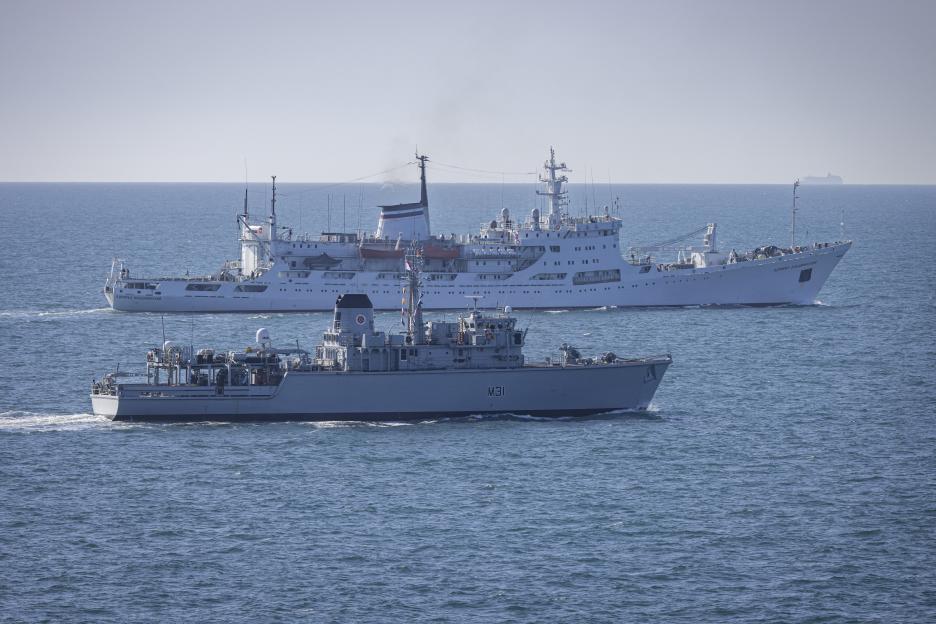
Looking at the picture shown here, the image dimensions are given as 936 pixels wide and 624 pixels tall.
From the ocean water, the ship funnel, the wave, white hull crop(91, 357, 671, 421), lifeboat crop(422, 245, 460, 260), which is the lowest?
the ocean water

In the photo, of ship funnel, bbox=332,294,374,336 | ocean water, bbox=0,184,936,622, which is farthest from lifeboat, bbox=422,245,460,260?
ship funnel, bbox=332,294,374,336

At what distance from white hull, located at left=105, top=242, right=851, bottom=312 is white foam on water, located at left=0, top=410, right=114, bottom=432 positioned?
39004mm

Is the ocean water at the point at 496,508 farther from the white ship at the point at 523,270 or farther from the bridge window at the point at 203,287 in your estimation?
the white ship at the point at 523,270

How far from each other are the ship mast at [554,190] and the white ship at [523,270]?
99 millimetres


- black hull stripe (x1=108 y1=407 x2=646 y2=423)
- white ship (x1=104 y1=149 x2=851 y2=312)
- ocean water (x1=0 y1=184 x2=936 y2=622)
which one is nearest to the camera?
ocean water (x1=0 y1=184 x2=936 y2=622)

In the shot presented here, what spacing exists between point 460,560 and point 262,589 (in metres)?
6.84

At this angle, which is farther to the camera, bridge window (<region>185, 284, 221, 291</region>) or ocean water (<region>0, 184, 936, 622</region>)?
bridge window (<region>185, 284, 221, 291</region>)

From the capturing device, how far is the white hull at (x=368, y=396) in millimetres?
61656

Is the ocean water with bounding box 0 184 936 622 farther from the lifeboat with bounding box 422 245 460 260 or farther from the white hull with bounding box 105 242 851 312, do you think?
the lifeboat with bounding box 422 245 460 260

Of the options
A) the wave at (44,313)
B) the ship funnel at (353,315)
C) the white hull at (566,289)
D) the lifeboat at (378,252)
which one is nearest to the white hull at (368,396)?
the ship funnel at (353,315)

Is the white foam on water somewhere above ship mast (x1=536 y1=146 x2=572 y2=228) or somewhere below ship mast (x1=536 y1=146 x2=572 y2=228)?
below

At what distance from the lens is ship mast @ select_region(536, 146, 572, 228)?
106875 mm

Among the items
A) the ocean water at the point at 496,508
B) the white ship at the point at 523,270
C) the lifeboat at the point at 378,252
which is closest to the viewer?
the ocean water at the point at 496,508

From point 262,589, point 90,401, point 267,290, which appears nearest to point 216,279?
point 267,290
